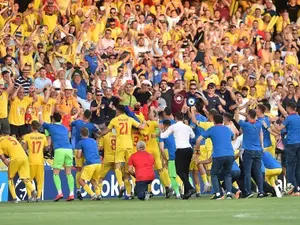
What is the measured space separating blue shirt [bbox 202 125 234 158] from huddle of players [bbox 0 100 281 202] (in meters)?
0.94

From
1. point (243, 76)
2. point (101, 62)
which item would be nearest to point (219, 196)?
point (101, 62)

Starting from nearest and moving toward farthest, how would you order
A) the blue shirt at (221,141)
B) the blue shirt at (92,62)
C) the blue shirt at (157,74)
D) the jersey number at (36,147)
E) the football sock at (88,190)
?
the blue shirt at (221,141) → the jersey number at (36,147) → the football sock at (88,190) → the blue shirt at (92,62) → the blue shirt at (157,74)

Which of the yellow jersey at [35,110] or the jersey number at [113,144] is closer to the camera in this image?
the jersey number at [113,144]

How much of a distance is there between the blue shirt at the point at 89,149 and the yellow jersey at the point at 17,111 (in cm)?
288

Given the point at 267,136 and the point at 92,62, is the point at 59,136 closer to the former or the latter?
the point at 267,136

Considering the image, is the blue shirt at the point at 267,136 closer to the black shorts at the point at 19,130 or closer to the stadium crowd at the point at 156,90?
the stadium crowd at the point at 156,90

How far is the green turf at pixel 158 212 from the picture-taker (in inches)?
658

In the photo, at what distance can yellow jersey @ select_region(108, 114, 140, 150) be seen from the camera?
24.5 meters

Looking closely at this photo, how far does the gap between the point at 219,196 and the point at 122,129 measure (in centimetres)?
286

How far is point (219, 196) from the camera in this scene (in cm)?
2309

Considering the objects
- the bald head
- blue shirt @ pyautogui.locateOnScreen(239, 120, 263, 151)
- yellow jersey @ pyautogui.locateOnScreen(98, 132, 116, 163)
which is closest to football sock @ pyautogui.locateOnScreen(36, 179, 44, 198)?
yellow jersey @ pyautogui.locateOnScreen(98, 132, 116, 163)

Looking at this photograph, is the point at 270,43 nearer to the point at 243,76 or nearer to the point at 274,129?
the point at 243,76

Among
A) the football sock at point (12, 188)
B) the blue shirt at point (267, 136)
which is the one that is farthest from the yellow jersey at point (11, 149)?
the blue shirt at point (267, 136)

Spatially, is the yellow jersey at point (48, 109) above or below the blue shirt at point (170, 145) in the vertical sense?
above
